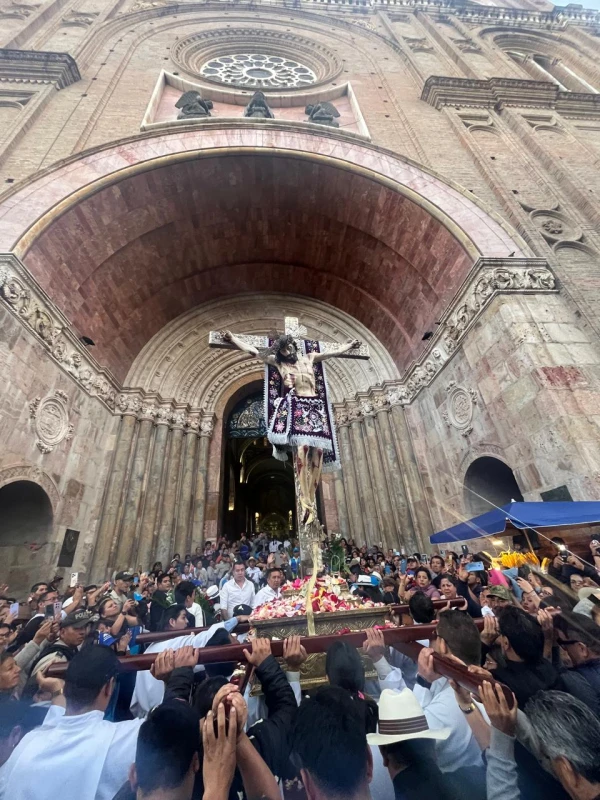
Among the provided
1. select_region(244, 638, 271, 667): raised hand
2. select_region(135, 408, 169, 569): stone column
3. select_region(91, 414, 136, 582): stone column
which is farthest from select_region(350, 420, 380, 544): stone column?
select_region(244, 638, 271, 667): raised hand

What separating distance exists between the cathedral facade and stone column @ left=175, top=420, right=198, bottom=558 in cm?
6

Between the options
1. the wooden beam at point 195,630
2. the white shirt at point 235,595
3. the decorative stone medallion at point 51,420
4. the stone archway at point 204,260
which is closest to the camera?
the wooden beam at point 195,630

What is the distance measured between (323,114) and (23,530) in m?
14.4

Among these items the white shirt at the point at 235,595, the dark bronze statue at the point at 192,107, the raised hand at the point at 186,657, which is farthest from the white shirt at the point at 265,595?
the dark bronze statue at the point at 192,107

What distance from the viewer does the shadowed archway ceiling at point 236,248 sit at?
8.70 m

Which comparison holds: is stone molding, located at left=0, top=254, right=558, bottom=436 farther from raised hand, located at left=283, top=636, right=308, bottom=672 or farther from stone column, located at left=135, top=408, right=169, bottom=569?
raised hand, located at left=283, top=636, right=308, bottom=672

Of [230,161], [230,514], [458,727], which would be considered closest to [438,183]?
[230,161]

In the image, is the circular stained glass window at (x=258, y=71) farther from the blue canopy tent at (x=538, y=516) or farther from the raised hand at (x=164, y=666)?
the raised hand at (x=164, y=666)

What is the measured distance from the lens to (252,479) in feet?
74.8

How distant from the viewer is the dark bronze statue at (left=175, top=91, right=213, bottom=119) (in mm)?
11297

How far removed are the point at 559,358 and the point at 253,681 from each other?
6879 millimetres

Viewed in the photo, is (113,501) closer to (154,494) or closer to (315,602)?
(154,494)

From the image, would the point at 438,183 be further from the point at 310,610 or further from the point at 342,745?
the point at 342,745

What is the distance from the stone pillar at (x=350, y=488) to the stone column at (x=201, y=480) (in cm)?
381
